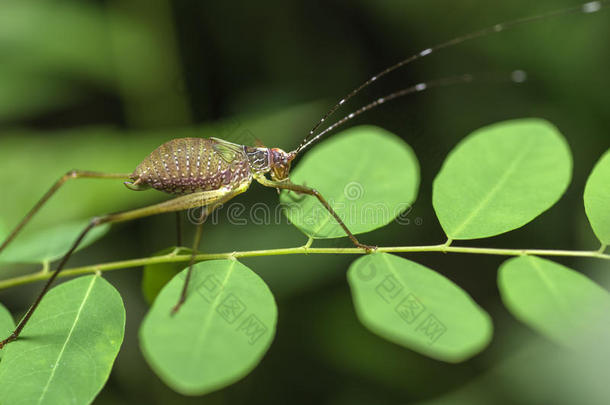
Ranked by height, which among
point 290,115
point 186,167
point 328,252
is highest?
point 186,167

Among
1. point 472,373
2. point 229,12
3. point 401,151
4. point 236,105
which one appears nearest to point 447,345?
point 401,151

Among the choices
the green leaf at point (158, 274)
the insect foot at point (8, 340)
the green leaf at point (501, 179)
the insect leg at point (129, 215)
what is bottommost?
the green leaf at point (158, 274)

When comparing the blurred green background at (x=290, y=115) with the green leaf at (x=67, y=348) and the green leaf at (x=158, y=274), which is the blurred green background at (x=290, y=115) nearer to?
the green leaf at (x=158, y=274)

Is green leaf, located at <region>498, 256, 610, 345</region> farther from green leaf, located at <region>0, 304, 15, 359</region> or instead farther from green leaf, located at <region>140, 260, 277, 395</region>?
green leaf, located at <region>0, 304, 15, 359</region>

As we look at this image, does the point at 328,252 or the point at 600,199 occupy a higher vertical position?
the point at 600,199

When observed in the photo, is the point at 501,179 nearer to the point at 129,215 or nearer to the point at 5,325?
the point at 129,215

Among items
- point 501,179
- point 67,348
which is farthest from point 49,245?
point 501,179

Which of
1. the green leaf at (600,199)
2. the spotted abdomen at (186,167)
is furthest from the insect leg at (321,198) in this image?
the green leaf at (600,199)
